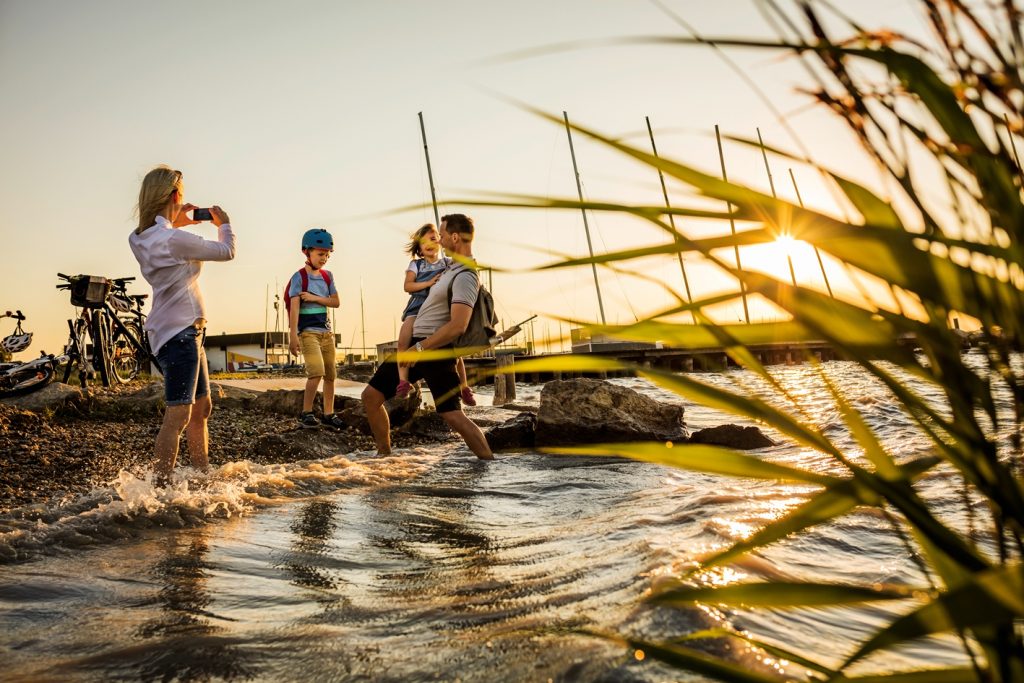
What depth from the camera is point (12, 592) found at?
8.87 ft

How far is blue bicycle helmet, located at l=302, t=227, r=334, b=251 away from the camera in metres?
7.77

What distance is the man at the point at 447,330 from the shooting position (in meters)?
5.56

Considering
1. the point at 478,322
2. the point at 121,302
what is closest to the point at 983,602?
the point at 478,322

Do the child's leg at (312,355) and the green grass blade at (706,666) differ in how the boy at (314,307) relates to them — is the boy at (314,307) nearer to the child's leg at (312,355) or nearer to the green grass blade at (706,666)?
the child's leg at (312,355)

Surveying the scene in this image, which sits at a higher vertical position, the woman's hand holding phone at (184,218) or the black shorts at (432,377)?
the woman's hand holding phone at (184,218)

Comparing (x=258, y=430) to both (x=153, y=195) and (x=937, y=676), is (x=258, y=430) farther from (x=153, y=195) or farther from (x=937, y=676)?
(x=937, y=676)

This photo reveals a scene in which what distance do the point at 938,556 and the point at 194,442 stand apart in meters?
4.97

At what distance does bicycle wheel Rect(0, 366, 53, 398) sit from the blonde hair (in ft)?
20.9

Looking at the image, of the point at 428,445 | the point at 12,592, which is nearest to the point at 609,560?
the point at 12,592

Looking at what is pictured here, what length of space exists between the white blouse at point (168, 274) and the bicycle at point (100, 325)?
7.13 metres

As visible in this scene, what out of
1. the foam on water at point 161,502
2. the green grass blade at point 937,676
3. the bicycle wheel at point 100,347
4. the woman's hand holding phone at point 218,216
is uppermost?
the woman's hand holding phone at point 218,216

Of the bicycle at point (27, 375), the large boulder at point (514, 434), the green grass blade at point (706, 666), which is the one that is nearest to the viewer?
the green grass blade at point (706, 666)

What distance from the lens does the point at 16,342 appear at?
588 inches

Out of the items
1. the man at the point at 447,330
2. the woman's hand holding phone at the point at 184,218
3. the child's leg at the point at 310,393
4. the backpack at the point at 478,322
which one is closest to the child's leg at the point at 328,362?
the child's leg at the point at 310,393
